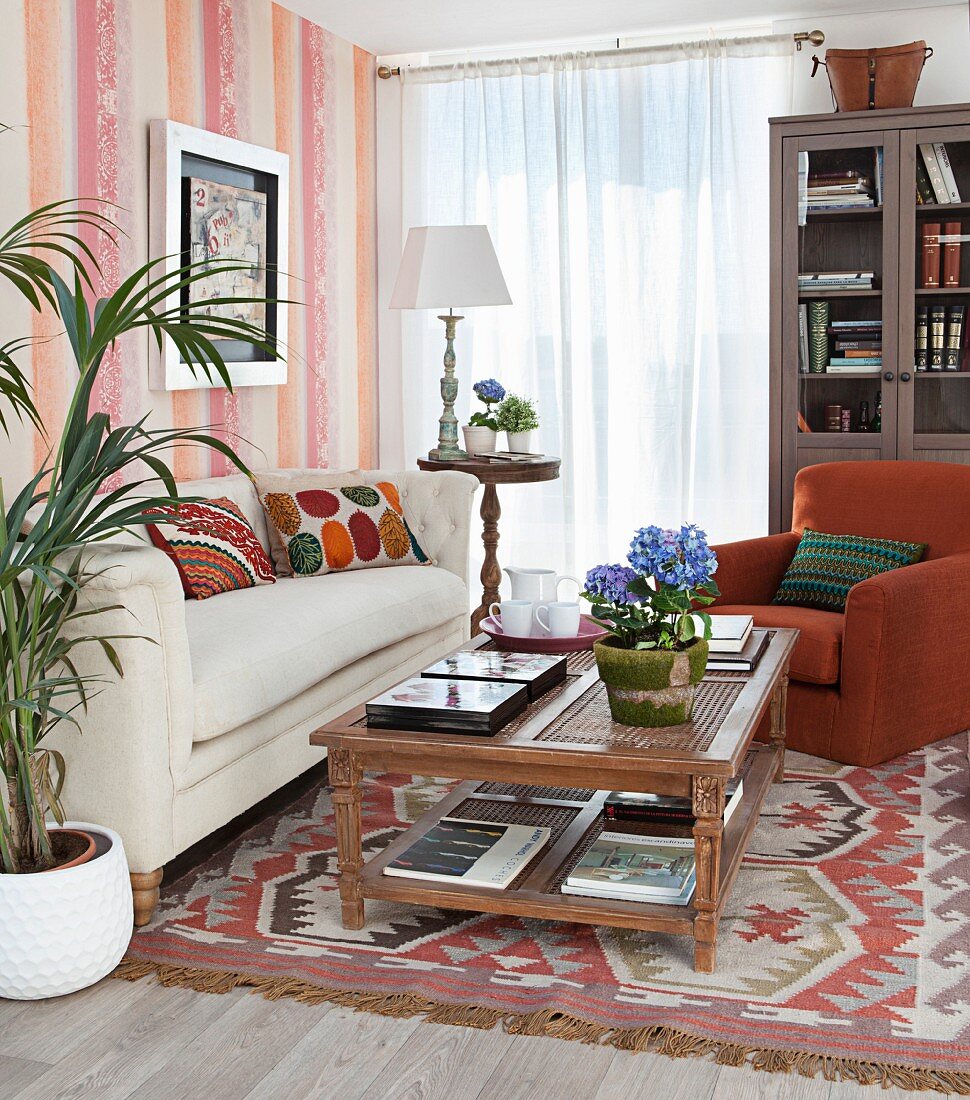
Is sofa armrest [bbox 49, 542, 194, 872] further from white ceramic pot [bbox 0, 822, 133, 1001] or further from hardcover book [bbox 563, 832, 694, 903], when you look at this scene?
hardcover book [bbox 563, 832, 694, 903]

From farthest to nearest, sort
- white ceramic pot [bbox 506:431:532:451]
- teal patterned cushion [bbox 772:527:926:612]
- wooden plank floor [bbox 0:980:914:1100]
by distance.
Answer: white ceramic pot [bbox 506:431:532:451]
teal patterned cushion [bbox 772:527:926:612]
wooden plank floor [bbox 0:980:914:1100]

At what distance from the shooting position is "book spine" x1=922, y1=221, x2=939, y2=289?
4.41 meters

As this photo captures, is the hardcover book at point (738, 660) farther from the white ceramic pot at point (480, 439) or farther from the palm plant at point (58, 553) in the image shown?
the white ceramic pot at point (480, 439)

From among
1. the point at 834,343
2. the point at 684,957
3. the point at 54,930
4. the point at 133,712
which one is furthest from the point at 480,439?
the point at 54,930

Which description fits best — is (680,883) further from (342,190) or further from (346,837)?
(342,190)

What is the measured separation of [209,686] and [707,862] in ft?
3.59

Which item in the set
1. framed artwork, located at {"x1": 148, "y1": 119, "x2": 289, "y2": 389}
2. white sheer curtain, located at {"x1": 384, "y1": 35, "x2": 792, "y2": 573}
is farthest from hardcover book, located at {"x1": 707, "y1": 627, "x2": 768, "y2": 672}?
white sheer curtain, located at {"x1": 384, "y1": 35, "x2": 792, "y2": 573}

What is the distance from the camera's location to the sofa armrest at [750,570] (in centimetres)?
388

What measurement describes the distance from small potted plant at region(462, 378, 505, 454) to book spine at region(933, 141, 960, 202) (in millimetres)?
1747

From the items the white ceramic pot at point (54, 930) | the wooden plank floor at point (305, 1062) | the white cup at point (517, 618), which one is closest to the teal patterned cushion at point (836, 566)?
the white cup at point (517, 618)

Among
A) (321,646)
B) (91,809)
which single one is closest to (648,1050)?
(91,809)

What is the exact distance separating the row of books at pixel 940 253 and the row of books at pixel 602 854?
2432mm

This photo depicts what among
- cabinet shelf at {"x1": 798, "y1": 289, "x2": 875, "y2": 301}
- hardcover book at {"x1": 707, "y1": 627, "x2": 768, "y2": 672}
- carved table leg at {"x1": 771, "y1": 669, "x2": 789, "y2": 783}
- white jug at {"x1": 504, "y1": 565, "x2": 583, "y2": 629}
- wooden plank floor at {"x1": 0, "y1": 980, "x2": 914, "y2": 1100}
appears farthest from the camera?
cabinet shelf at {"x1": 798, "y1": 289, "x2": 875, "y2": 301}

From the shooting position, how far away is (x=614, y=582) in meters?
2.39
